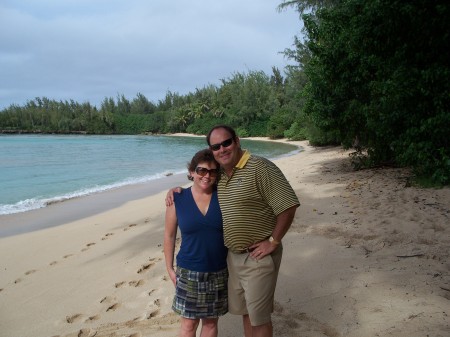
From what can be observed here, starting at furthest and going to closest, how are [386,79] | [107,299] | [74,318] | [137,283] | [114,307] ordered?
[386,79]
[137,283]
[107,299]
[114,307]
[74,318]

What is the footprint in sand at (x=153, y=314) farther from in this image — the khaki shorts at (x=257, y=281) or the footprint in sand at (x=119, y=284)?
the khaki shorts at (x=257, y=281)

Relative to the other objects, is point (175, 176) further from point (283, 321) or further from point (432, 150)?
point (283, 321)

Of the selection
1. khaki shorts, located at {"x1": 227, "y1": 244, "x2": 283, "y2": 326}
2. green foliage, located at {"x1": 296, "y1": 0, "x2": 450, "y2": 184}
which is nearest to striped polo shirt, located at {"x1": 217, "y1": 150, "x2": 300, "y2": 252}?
khaki shorts, located at {"x1": 227, "y1": 244, "x2": 283, "y2": 326}

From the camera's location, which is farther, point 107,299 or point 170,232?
point 107,299

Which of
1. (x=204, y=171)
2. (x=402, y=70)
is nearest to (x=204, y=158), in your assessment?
(x=204, y=171)

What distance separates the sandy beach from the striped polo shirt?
130 centimetres

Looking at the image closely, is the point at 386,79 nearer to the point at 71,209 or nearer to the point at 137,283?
the point at 137,283

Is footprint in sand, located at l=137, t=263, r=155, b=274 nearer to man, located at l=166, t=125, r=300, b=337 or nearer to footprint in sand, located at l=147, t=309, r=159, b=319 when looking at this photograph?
footprint in sand, located at l=147, t=309, r=159, b=319

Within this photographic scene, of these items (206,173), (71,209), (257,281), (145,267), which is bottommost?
(71,209)

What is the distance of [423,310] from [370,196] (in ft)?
15.1

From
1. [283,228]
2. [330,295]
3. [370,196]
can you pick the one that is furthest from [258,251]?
[370,196]

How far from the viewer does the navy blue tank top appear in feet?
7.42

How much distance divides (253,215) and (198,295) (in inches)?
25.9

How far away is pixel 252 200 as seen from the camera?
7.14 feet
